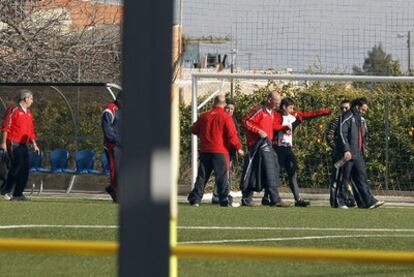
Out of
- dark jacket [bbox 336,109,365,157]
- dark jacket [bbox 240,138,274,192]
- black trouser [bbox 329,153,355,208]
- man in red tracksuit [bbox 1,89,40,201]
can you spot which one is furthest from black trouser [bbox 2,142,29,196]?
dark jacket [bbox 336,109,365,157]

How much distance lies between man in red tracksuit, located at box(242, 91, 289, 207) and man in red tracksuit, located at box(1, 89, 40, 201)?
3.33 meters

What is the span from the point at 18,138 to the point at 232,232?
787cm

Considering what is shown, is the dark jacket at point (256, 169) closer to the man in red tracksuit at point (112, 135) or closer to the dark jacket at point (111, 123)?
the man in red tracksuit at point (112, 135)

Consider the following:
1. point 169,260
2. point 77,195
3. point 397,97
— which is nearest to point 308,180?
point 397,97

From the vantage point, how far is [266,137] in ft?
64.4

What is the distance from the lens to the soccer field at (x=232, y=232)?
9852mm

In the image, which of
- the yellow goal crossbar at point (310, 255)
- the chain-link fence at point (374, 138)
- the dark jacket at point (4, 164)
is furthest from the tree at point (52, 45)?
the yellow goal crossbar at point (310, 255)

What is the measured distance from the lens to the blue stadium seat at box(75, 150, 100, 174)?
916 inches

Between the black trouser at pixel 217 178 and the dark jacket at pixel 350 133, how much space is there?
78.3 inches

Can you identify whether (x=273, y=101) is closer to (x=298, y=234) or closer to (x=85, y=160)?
(x=85, y=160)

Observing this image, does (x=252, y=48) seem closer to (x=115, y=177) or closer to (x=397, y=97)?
(x=397, y=97)

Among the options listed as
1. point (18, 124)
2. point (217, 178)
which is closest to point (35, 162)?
point (18, 124)

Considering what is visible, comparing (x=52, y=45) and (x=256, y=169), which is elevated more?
(x=52, y=45)

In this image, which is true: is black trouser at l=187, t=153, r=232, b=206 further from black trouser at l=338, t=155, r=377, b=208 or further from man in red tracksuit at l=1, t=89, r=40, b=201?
man in red tracksuit at l=1, t=89, r=40, b=201
